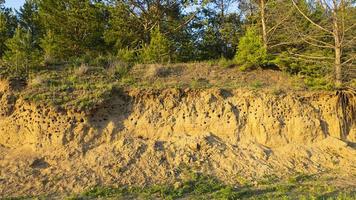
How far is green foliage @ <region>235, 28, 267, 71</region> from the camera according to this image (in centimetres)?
1877

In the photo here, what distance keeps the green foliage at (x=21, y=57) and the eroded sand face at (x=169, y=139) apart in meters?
1.50

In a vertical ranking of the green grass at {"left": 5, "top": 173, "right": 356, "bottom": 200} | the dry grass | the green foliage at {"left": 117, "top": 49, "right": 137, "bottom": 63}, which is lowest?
the green grass at {"left": 5, "top": 173, "right": 356, "bottom": 200}


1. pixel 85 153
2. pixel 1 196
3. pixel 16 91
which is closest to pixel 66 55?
pixel 16 91

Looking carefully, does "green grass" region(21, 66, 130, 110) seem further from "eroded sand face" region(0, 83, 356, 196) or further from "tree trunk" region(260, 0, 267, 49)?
"tree trunk" region(260, 0, 267, 49)

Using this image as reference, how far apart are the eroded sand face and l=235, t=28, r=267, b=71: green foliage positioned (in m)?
2.85

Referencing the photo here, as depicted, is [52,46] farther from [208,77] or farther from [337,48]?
[337,48]

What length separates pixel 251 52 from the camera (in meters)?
19.1

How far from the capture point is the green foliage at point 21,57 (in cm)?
1658

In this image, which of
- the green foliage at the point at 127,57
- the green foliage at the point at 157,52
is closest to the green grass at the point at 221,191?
the green foliage at the point at 157,52

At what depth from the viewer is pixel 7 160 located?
13789mm

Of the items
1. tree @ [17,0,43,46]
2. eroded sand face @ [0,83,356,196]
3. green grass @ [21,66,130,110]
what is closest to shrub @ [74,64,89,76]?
green grass @ [21,66,130,110]

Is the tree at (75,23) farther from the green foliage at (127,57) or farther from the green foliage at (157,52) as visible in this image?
the green foliage at (157,52)

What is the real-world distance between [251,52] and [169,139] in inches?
249

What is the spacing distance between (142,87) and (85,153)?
133 inches
